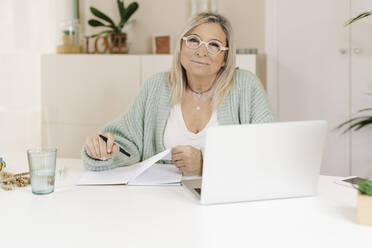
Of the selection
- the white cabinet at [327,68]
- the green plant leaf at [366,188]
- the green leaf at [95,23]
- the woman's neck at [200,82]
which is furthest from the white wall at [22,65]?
the green plant leaf at [366,188]

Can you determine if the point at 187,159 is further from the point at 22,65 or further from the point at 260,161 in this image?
the point at 22,65

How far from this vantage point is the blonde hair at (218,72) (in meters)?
1.94

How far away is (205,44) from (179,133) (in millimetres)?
404

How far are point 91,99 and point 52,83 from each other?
33cm

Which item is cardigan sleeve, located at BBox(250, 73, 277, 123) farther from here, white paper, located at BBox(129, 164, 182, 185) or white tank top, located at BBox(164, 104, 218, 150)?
white paper, located at BBox(129, 164, 182, 185)

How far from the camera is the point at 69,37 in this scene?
3371 millimetres

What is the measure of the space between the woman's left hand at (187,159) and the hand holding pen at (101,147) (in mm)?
223

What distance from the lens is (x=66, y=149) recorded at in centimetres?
331

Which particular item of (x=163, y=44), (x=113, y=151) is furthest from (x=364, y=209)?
(x=163, y=44)

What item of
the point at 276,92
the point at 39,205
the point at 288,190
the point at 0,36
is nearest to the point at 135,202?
the point at 39,205

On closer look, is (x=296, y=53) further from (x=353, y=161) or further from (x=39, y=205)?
(x=39, y=205)

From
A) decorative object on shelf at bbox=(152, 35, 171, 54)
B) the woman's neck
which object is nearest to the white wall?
decorative object on shelf at bbox=(152, 35, 171, 54)

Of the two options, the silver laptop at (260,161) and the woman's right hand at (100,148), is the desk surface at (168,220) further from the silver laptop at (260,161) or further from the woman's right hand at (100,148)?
the woman's right hand at (100,148)

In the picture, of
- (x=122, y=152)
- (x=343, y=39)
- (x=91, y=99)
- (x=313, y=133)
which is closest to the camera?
(x=313, y=133)
